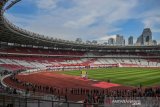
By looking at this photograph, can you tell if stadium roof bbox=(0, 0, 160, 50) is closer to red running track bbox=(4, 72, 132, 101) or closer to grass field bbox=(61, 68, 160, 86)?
red running track bbox=(4, 72, 132, 101)

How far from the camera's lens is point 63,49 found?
105 meters

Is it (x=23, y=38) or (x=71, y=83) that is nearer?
(x=71, y=83)

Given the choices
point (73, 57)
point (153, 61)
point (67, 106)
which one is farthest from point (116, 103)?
point (153, 61)

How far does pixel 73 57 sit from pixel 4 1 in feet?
239

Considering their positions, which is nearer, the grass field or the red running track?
the red running track

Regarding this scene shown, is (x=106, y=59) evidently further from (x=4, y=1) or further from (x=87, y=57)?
(x=4, y=1)

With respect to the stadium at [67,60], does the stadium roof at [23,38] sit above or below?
above

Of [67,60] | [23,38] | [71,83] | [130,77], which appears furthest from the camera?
[67,60]

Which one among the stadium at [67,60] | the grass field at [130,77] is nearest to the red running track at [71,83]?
the stadium at [67,60]

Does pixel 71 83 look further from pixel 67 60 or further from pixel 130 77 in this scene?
pixel 67 60

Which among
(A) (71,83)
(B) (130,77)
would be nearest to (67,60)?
(B) (130,77)

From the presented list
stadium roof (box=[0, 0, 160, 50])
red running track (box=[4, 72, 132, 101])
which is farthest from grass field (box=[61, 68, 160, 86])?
stadium roof (box=[0, 0, 160, 50])

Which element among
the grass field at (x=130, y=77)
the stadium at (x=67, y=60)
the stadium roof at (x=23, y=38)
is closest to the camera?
the grass field at (x=130, y=77)

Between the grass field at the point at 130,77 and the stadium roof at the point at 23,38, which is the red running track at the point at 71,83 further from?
the stadium roof at the point at 23,38
